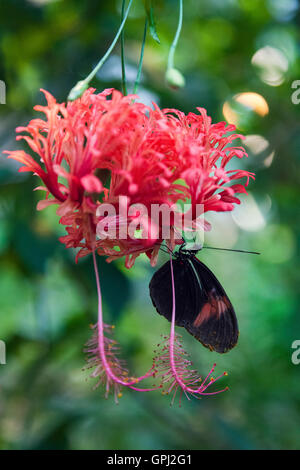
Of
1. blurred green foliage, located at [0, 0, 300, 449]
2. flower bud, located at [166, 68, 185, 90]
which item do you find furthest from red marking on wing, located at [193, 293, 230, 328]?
blurred green foliage, located at [0, 0, 300, 449]

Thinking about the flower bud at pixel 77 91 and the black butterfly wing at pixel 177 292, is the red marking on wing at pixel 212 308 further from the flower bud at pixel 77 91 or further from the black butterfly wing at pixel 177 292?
the flower bud at pixel 77 91

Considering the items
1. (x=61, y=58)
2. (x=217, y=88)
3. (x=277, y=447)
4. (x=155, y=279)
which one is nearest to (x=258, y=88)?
(x=217, y=88)

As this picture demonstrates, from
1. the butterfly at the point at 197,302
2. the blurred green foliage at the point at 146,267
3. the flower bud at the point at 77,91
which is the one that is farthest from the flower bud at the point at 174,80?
the blurred green foliage at the point at 146,267

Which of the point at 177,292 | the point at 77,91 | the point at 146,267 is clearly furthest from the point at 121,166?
the point at 146,267

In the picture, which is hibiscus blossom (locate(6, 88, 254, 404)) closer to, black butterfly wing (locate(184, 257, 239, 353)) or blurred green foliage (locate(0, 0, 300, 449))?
black butterfly wing (locate(184, 257, 239, 353))

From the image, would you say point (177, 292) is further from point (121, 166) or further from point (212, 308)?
point (121, 166)
